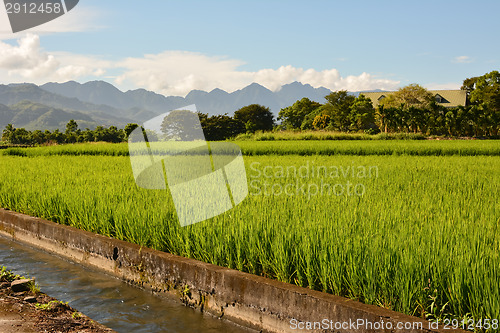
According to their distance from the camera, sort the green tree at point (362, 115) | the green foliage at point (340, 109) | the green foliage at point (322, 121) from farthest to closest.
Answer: the green foliage at point (322, 121)
the green foliage at point (340, 109)
the green tree at point (362, 115)

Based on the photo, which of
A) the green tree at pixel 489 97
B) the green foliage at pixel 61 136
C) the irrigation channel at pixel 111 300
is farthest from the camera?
the green foliage at pixel 61 136

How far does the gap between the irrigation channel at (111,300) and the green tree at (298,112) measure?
62.1 metres

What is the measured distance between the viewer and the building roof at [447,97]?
58.2 m

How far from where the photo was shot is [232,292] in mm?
3311

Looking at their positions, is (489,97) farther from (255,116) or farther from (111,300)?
(111,300)

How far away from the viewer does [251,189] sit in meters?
6.79

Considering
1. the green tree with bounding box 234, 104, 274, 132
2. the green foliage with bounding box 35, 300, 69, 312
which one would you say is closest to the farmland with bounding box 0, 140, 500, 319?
the green foliage with bounding box 35, 300, 69, 312

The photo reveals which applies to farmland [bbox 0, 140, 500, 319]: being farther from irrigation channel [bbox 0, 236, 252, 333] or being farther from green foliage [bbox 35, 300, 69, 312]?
green foliage [bbox 35, 300, 69, 312]

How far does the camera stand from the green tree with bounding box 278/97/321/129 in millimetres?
65812

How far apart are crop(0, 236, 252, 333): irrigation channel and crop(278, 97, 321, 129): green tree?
62066 millimetres

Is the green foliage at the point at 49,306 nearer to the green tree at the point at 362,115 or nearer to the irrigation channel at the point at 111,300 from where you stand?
the irrigation channel at the point at 111,300

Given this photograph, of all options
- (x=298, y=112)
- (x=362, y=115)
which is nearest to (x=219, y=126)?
(x=362, y=115)

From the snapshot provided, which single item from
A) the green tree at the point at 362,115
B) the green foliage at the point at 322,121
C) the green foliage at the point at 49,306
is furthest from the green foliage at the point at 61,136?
the green foliage at the point at 49,306

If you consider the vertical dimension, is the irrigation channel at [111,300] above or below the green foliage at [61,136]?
below
